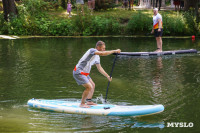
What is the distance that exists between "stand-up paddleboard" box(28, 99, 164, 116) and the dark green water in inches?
5.1

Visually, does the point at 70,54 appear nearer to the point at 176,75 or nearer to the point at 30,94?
the point at 176,75

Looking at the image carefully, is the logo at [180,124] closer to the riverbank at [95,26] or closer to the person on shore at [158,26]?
the person on shore at [158,26]

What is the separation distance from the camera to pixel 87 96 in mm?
9008

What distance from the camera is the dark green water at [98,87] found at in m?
7.95

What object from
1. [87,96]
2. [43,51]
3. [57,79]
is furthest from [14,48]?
[87,96]

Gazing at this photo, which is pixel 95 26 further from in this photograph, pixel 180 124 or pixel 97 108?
pixel 180 124

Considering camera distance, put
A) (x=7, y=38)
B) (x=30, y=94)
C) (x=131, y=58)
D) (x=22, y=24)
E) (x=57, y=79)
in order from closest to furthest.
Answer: (x=30, y=94)
(x=57, y=79)
(x=131, y=58)
(x=7, y=38)
(x=22, y=24)

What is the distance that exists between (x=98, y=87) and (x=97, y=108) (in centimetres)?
262

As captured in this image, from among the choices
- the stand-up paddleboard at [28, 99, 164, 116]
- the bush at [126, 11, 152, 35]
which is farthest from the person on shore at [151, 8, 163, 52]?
the stand-up paddleboard at [28, 99, 164, 116]

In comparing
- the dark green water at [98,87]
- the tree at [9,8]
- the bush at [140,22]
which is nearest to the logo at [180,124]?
the dark green water at [98,87]

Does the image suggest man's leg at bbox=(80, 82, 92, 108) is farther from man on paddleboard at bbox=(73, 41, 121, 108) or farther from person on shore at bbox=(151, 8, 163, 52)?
person on shore at bbox=(151, 8, 163, 52)

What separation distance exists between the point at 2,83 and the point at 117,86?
12.5ft

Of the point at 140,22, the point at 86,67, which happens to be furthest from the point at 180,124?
the point at 140,22

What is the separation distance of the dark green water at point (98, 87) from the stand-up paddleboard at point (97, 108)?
0.13m
